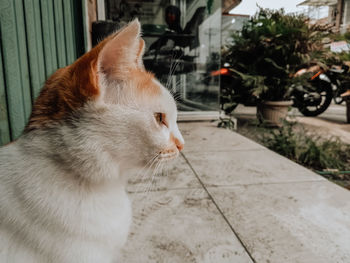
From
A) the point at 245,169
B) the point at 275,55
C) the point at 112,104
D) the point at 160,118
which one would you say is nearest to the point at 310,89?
the point at 275,55

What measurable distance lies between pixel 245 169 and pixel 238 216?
0.70 meters

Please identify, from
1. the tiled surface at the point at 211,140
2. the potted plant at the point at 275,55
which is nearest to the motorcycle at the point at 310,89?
the potted plant at the point at 275,55

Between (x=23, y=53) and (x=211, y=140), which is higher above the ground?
(x=23, y=53)

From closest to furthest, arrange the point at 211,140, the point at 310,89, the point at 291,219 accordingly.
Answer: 1. the point at 291,219
2. the point at 211,140
3. the point at 310,89

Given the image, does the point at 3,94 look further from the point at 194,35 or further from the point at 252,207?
the point at 194,35

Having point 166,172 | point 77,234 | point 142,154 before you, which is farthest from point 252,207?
point 77,234

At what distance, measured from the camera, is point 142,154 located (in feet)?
2.47

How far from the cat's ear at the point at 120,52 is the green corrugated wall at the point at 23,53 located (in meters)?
0.57

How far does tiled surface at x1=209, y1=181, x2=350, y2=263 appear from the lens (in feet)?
3.43

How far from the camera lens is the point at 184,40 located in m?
3.94

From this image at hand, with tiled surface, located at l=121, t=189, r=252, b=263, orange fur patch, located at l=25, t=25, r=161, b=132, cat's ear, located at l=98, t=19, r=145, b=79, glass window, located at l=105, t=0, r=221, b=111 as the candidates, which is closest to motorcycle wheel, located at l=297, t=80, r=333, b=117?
glass window, located at l=105, t=0, r=221, b=111

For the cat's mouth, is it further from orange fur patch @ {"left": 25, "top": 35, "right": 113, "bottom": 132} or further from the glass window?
the glass window

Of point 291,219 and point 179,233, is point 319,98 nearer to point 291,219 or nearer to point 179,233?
point 291,219

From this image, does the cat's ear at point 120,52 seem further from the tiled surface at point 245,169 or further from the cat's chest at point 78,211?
the tiled surface at point 245,169
